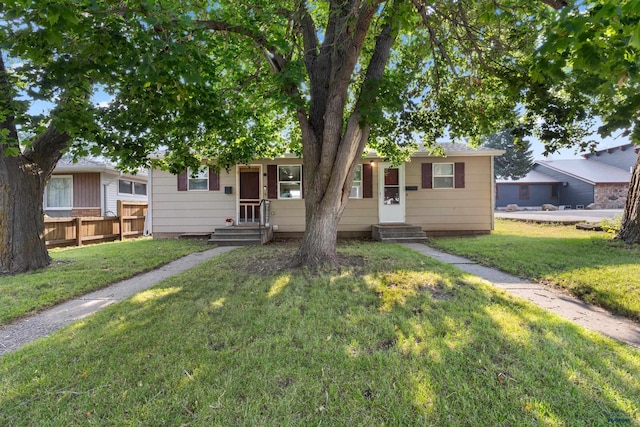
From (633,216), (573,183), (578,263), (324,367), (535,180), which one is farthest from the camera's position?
(535,180)

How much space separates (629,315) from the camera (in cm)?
346

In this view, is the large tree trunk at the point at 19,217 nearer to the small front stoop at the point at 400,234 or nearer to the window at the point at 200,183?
the window at the point at 200,183

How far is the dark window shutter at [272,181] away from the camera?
1095cm

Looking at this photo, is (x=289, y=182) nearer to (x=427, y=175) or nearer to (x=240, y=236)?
(x=240, y=236)

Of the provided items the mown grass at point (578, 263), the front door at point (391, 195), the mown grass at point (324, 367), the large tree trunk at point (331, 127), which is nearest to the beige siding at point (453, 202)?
the front door at point (391, 195)

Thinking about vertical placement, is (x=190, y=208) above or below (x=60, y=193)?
below

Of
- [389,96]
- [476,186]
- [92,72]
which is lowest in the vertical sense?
[476,186]

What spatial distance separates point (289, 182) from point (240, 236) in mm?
2680

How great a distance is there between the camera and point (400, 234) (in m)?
9.95

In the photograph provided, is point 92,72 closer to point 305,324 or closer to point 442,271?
point 305,324

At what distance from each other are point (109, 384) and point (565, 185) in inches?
1342

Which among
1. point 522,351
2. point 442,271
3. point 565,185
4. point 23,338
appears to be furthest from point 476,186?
point 565,185

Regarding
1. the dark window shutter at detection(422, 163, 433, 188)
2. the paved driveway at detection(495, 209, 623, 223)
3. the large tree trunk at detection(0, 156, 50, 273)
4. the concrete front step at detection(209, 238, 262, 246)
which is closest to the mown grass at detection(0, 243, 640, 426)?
the large tree trunk at detection(0, 156, 50, 273)

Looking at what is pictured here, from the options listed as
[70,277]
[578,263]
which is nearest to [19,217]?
[70,277]
